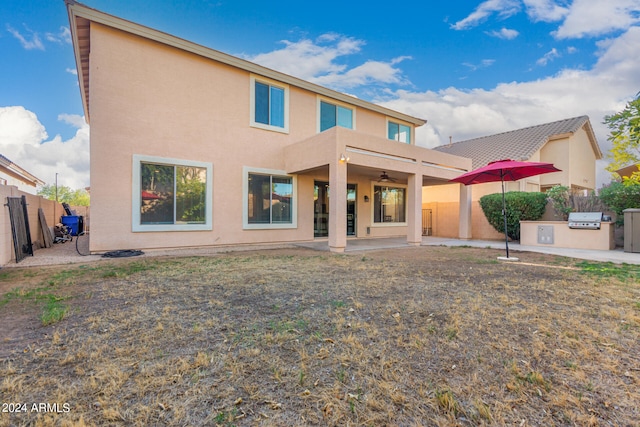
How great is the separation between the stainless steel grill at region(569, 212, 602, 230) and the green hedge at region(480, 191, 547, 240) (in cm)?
132

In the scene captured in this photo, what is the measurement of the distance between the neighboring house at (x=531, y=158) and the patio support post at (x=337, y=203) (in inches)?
328

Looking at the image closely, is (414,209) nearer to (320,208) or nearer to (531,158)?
(320,208)

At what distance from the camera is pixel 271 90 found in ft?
35.1

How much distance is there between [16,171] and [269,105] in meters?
15.4

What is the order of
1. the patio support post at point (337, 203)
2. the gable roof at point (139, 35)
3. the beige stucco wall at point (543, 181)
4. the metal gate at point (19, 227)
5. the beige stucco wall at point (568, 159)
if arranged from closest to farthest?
the metal gate at point (19, 227)
the gable roof at point (139, 35)
the patio support post at point (337, 203)
the beige stucco wall at point (543, 181)
the beige stucco wall at point (568, 159)

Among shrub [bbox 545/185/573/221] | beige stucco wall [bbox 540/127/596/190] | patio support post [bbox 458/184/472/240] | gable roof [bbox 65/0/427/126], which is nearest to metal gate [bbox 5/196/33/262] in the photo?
gable roof [bbox 65/0/427/126]

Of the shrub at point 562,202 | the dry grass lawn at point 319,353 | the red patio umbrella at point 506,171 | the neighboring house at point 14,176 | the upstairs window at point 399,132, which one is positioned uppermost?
the upstairs window at point 399,132

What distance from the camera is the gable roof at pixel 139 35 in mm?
A: 7541

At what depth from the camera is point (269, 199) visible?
10664mm

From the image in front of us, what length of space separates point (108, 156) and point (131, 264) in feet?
10.8

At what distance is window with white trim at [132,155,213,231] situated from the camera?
841cm

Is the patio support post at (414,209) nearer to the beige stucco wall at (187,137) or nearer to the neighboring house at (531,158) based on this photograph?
the beige stucco wall at (187,137)

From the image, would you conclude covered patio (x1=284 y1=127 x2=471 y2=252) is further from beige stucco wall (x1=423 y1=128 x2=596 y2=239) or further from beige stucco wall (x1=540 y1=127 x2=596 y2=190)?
beige stucco wall (x1=540 y1=127 x2=596 y2=190)

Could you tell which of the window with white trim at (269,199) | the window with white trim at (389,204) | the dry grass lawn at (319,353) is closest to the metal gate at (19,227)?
the dry grass lawn at (319,353)
